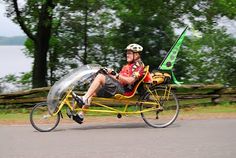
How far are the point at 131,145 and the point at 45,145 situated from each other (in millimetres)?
1388

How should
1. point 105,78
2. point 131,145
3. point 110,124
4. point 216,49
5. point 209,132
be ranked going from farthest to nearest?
point 216,49 < point 110,124 < point 105,78 < point 209,132 < point 131,145

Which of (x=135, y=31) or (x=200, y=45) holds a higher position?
(x=135, y=31)

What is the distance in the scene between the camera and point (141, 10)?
699 inches

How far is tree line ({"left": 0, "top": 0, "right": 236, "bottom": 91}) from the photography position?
1800 centimetres

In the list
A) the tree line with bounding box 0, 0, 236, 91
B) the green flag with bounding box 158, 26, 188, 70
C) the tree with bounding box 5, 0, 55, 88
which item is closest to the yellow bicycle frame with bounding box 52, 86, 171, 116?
the green flag with bounding box 158, 26, 188, 70

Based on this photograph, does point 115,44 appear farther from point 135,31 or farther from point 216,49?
point 216,49

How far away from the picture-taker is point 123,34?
18.5 meters

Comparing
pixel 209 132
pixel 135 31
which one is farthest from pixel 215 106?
pixel 209 132

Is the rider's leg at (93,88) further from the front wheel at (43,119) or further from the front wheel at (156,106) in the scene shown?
the front wheel at (156,106)

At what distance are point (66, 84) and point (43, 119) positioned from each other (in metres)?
0.82

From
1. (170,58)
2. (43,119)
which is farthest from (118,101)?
(43,119)

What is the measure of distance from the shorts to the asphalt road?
0.67 m

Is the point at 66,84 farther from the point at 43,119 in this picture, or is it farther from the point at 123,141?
the point at 123,141

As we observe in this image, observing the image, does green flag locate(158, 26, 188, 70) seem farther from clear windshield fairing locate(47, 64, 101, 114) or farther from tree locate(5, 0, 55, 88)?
tree locate(5, 0, 55, 88)
